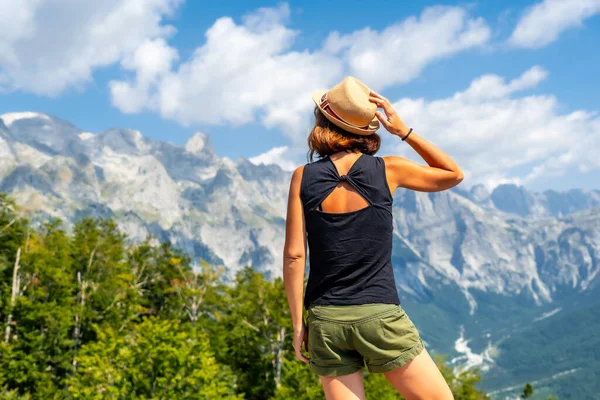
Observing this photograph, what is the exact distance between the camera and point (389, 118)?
156 inches

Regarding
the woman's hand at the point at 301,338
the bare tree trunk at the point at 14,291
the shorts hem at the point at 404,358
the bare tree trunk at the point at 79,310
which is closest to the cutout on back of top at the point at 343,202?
the woman's hand at the point at 301,338

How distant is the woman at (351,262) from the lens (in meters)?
3.50

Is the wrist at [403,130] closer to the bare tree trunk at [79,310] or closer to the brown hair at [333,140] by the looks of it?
the brown hair at [333,140]

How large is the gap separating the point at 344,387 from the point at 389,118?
A: 2.09 metres

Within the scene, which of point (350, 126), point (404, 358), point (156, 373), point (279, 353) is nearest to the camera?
point (404, 358)

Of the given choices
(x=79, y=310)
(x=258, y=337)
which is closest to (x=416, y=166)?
(x=258, y=337)

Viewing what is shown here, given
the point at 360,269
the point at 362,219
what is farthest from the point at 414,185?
the point at 360,269

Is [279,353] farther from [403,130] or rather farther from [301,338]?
[403,130]

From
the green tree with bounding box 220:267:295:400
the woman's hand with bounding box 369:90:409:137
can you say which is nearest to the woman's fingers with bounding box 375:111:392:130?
the woman's hand with bounding box 369:90:409:137

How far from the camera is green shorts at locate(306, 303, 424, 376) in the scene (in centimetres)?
348

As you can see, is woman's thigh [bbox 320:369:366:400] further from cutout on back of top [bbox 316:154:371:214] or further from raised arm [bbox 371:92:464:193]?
raised arm [bbox 371:92:464:193]

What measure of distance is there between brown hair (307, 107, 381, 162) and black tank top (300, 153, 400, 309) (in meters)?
0.18

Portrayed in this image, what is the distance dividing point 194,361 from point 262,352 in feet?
79.9

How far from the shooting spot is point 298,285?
364 centimetres
